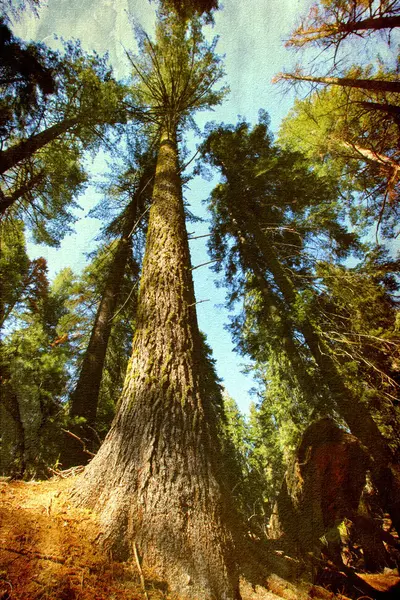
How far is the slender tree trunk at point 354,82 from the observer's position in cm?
429

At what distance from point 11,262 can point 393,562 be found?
12.8 m

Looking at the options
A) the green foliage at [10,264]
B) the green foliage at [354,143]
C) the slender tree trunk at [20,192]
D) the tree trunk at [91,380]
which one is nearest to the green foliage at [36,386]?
the tree trunk at [91,380]

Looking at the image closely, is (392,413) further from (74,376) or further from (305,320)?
(74,376)

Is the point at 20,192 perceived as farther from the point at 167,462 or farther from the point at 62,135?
the point at 167,462

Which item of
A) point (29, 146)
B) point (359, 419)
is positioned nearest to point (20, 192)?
point (29, 146)

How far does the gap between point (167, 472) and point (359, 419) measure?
4.10 meters

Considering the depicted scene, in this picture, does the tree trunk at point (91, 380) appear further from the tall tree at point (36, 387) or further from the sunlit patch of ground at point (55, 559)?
the sunlit patch of ground at point (55, 559)

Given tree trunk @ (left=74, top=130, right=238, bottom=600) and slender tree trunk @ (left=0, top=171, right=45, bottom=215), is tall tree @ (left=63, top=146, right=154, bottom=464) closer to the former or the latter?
tree trunk @ (left=74, top=130, right=238, bottom=600)

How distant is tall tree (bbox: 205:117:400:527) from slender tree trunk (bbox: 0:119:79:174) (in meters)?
4.75

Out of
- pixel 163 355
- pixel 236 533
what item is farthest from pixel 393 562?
pixel 163 355

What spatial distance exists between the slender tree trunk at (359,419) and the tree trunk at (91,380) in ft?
13.4

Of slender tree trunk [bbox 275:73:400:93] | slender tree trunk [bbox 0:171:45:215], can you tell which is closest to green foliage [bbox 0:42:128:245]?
slender tree trunk [bbox 0:171:45:215]

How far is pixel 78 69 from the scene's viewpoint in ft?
22.5

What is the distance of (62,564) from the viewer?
4.05 feet
